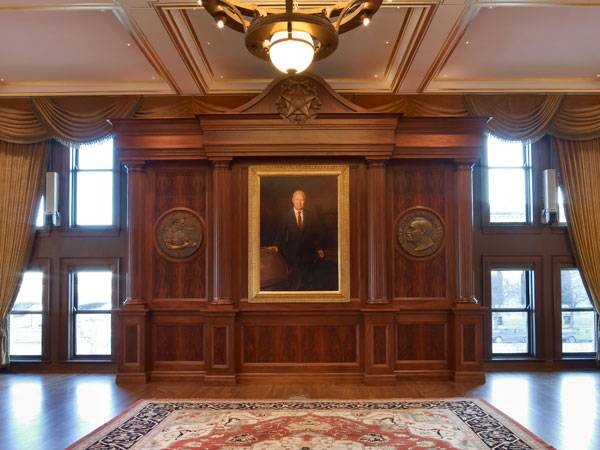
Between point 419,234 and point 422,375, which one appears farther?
point 419,234

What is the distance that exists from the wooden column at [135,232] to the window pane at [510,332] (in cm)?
528

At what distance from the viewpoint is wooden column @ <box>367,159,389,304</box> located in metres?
7.10

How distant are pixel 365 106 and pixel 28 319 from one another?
6102 mm

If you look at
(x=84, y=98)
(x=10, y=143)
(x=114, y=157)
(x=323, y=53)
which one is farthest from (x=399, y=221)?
(x=10, y=143)

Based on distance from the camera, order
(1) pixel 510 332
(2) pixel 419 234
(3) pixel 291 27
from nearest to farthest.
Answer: (3) pixel 291 27, (2) pixel 419 234, (1) pixel 510 332

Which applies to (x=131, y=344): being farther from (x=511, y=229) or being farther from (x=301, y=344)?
(x=511, y=229)

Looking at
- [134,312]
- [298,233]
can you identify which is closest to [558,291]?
[298,233]

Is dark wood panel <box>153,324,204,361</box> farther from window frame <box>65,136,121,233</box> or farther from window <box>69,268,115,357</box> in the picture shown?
window frame <box>65,136,121,233</box>

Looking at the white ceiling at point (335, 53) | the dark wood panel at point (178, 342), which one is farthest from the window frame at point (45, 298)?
the white ceiling at point (335, 53)

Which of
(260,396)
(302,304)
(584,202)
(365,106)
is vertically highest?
(365,106)

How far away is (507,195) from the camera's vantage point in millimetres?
8188

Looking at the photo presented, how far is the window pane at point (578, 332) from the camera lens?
320 inches

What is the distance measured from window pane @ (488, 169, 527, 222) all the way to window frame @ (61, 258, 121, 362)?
583 cm

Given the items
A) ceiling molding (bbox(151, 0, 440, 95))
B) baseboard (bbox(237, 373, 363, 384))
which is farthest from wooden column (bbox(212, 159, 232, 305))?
ceiling molding (bbox(151, 0, 440, 95))
